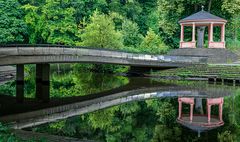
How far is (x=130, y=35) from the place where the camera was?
47.7 m

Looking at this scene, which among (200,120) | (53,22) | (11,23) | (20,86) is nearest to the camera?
(200,120)

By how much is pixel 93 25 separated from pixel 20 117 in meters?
23.5

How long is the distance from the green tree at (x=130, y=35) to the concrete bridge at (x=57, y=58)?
12.4 metres

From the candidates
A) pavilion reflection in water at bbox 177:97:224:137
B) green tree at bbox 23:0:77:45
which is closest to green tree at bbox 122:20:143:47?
green tree at bbox 23:0:77:45

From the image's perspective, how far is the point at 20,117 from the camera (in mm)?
15992

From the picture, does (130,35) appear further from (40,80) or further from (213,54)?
(40,80)

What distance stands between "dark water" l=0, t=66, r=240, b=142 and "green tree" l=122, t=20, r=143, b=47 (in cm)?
2033

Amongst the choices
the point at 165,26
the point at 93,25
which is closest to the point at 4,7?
the point at 93,25

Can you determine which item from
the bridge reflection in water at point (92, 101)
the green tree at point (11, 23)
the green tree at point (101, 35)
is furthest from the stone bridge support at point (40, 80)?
the green tree at point (11, 23)

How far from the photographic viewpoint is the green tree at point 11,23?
48.0 m

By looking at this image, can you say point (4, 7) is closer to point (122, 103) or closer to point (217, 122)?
point (122, 103)

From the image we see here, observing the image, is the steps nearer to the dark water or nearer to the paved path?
the paved path

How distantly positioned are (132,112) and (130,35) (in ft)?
101

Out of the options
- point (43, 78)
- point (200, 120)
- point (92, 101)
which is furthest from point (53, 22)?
point (200, 120)
